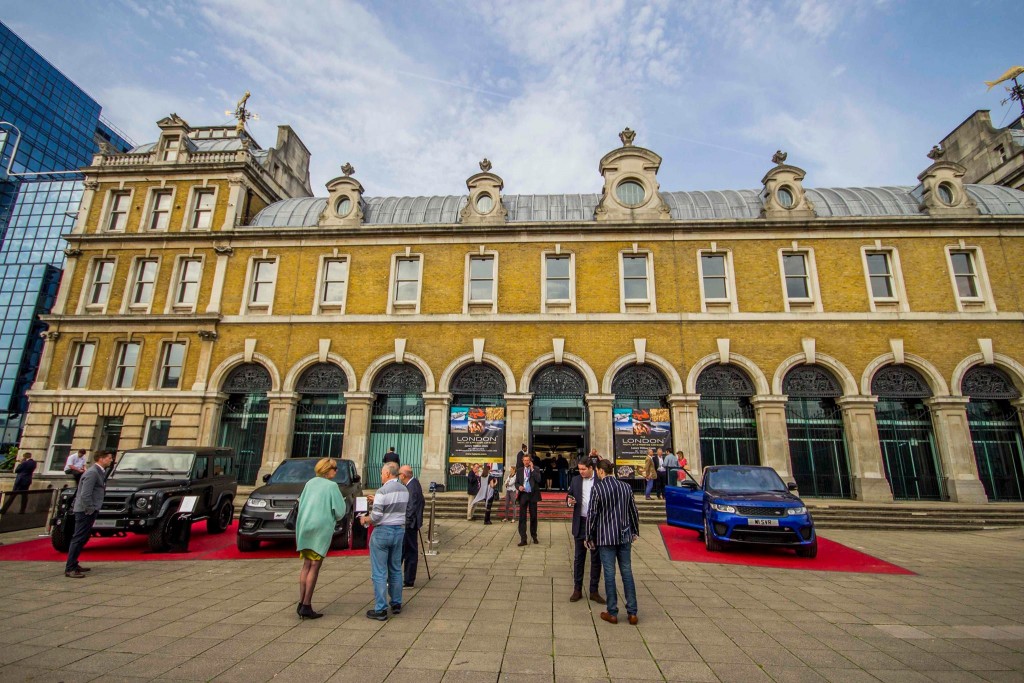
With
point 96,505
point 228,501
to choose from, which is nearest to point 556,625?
point 96,505

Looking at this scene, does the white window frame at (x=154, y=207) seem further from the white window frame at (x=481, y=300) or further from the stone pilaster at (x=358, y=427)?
A: the white window frame at (x=481, y=300)

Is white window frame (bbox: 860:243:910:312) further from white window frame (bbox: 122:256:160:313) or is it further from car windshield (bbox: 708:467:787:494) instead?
white window frame (bbox: 122:256:160:313)

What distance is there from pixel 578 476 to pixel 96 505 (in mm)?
7496

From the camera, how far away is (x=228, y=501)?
38.5 feet

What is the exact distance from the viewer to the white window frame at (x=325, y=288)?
61.7 ft

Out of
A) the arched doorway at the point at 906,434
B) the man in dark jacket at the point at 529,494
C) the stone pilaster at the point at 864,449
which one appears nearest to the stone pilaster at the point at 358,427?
the man in dark jacket at the point at 529,494

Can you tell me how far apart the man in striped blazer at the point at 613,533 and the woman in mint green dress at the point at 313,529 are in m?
2.93

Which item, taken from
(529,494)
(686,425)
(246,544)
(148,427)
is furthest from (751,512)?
(148,427)

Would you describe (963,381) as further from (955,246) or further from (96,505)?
(96,505)

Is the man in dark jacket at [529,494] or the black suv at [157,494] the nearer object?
the black suv at [157,494]

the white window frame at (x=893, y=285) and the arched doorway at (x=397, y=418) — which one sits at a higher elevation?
the white window frame at (x=893, y=285)

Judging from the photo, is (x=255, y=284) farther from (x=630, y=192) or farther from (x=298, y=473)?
(x=630, y=192)

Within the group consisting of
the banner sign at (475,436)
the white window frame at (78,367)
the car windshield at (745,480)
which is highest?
the white window frame at (78,367)

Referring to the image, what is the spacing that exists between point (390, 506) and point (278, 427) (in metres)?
14.3
